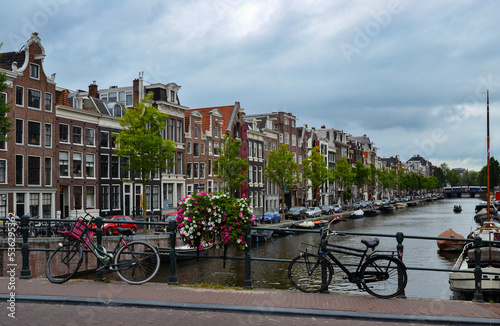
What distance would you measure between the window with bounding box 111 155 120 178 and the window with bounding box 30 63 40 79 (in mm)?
10529

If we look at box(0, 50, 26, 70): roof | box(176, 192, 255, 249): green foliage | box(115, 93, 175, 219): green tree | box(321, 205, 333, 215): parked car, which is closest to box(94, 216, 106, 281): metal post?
box(176, 192, 255, 249): green foliage

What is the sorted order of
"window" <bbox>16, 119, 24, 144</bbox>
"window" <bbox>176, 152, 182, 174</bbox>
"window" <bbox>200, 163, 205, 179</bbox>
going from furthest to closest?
"window" <bbox>200, 163, 205, 179</bbox> → "window" <bbox>176, 152, 182, 174</bbox> → "window" <bbox>16, 119, 24, 144</bbox>

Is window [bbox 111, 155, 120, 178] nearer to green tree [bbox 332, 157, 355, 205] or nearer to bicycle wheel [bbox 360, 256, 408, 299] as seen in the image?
bicycle wheel [bbox 360, 256, 408, 299]

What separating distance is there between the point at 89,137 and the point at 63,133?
9.95 ft

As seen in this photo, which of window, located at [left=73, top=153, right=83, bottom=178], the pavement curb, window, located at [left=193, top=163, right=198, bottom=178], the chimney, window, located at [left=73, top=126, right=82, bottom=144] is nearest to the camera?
the pavement curb

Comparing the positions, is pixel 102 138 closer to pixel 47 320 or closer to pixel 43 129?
pixel 43 129

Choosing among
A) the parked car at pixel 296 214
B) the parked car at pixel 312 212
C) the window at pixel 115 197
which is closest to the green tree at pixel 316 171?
the parked car at pixel 312 212

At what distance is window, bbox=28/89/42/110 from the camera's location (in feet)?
124

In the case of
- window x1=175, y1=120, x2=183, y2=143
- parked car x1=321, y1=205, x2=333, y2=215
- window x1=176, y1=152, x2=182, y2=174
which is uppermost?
window x1=175, y1=120, x2=183, y2=143

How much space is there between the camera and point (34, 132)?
3800 centimetres

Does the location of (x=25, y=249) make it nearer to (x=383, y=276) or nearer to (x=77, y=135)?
(x=383, y=276)

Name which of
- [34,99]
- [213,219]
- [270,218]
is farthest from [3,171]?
[213,219]

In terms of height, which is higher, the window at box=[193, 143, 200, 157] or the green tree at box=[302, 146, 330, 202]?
the window at box=[193, 143, 200, 157]

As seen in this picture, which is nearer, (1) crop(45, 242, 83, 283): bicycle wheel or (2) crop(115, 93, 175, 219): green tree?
(1) crop(45, 242, 83, 283): bicycle wheel
